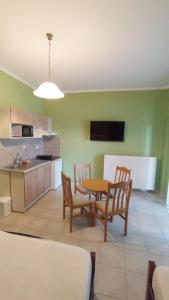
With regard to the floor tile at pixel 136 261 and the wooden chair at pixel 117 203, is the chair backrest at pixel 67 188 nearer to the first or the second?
the wooden chair at pixel 117 203

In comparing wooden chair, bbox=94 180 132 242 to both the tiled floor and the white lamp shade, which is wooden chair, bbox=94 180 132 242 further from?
the white lamp shade

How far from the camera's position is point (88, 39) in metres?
2.14

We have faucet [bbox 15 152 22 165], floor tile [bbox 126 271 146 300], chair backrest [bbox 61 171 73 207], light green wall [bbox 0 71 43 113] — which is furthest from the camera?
faucet [bbox 15 152 22 165]

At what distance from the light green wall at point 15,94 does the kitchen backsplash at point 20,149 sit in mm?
812

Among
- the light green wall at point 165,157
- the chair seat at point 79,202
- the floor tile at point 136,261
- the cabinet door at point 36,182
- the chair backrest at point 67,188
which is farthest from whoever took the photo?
the light green wall at point 165,157

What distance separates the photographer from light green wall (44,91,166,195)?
421cm

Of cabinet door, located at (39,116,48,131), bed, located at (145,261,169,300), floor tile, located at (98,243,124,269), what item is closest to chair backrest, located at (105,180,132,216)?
floor tile, located at (98,243,124,269)

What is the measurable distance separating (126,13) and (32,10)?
98cm

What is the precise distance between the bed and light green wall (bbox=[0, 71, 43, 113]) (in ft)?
11.3

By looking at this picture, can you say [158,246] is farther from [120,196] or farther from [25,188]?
[25,188]

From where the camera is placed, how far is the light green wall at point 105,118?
421 cm

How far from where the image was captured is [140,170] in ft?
13.7

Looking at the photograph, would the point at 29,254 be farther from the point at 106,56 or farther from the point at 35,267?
the point at 106,56

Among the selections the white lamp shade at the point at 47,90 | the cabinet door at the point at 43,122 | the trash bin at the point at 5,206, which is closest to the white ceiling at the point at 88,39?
the white lamp shade at the point at 47,90
